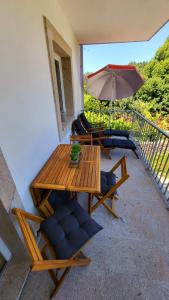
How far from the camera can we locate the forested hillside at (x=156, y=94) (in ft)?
31.4

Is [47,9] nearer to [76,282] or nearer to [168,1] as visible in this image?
[168,1]

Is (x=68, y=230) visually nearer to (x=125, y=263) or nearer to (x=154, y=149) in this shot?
(x=125, y=263)

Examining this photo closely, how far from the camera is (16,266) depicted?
1327 mm

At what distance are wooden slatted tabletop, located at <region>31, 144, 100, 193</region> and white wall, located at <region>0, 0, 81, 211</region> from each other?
11 centimetres

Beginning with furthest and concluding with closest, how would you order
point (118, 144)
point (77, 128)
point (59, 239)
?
point (77, 128)
point (118, 144)
point (59, 239)

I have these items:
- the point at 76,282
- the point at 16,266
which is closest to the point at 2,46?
the point at 16,266

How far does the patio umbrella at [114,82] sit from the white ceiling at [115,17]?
0.79 meters

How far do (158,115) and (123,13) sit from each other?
8732 millimetres

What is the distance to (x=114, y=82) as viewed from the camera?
328cm

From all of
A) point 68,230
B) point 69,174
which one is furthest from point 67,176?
point 68,230

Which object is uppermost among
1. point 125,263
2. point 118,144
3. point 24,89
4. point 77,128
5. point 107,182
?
point 24,89

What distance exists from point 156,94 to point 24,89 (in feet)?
36.1

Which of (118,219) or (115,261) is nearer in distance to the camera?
(115,261)

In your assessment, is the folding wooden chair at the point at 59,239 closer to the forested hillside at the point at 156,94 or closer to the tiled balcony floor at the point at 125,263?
the tiled balcony floor at the point at 125,263
